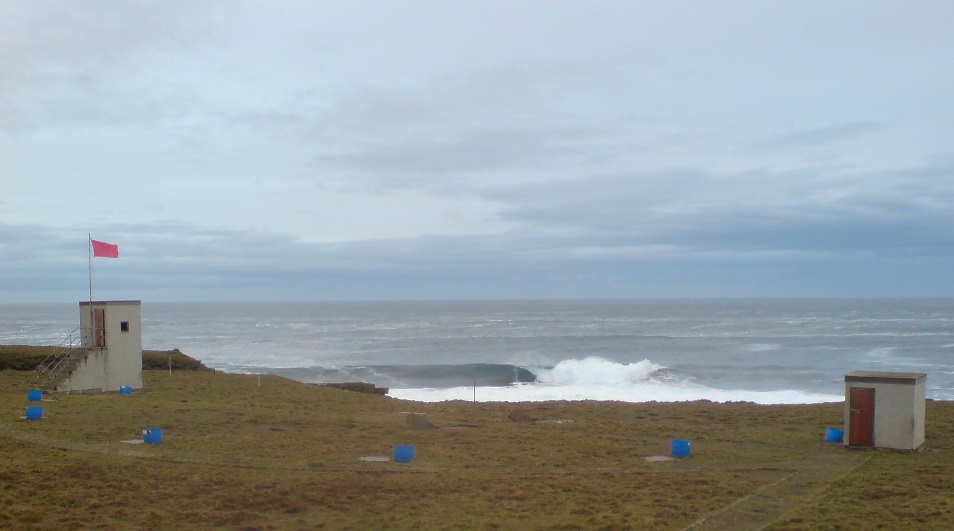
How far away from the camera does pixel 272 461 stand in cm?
1852

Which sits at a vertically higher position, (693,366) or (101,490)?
(101,490)

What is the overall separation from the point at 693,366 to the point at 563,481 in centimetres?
6310

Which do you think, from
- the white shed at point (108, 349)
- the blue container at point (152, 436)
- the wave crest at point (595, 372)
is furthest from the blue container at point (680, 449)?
the wave crest at point (595, 372)

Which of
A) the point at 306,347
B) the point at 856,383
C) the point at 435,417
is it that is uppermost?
the point at 856,383

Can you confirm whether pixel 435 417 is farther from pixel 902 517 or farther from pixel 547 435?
pixel 902 517

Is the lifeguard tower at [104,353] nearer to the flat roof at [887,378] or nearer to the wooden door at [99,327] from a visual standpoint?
the wooden door at [99,327]

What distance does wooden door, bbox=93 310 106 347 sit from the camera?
3159 centimetres

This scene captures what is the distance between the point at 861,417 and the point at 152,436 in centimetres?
1836

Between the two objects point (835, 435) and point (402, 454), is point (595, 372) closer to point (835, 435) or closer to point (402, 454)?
point (835, 435)

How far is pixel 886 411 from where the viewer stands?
67.3ft

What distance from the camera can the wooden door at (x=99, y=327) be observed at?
3159cm

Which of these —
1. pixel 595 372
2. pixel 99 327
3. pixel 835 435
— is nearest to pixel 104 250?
pixel 99 327

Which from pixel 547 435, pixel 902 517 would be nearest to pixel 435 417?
pixel 547 435

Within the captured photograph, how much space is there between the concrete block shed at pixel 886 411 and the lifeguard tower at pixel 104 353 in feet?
85.2
